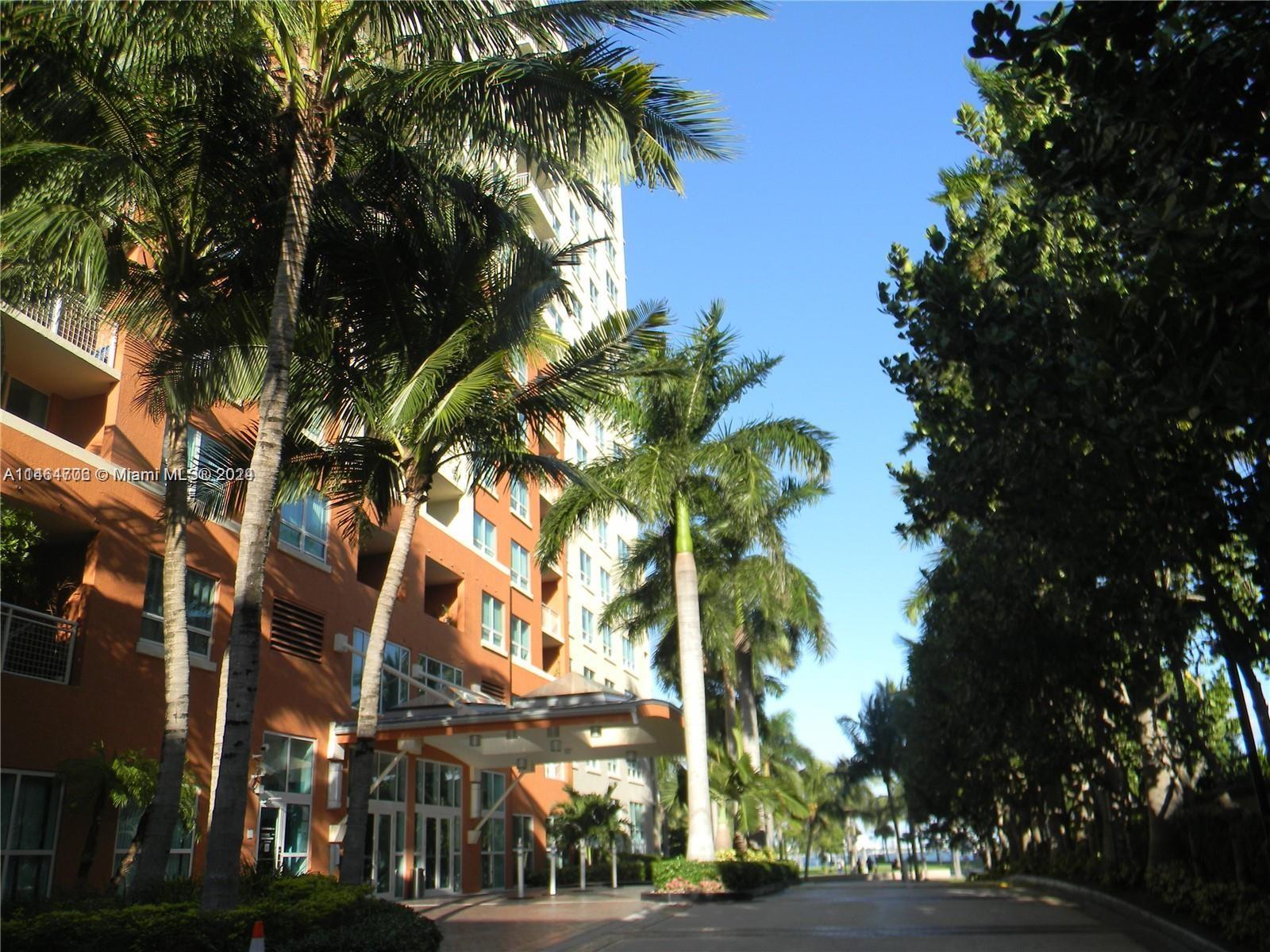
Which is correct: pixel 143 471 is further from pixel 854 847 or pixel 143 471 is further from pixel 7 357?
pixel 854 847

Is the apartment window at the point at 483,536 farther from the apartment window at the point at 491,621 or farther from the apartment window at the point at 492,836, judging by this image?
the apartment window at the point at 492,836

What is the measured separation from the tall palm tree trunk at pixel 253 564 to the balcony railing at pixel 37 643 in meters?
6.11

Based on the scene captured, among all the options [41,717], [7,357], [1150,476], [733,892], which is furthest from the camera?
[733,892]

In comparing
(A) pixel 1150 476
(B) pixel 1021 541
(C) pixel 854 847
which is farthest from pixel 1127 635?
(C) pixel 854 847

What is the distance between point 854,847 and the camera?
355ft

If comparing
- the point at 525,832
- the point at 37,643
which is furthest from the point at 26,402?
the point at 525,832

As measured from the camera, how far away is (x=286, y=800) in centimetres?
2108

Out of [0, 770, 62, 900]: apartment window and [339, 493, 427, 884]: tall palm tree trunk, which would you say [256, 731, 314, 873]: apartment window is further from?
[339, 493, 427, 884]: tall palm tree trunk

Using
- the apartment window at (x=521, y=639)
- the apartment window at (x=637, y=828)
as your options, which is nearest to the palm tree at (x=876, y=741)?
Result: the apartment window at (x=637, y=828)

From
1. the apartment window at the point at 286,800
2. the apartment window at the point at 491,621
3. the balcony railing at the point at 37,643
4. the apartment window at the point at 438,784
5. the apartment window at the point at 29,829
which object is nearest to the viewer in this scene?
Result: the apartment window at the point at 29,829

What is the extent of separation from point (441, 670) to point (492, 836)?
6.66 meters

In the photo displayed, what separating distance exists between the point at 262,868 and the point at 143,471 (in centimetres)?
746

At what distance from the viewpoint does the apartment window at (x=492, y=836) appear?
107 ft

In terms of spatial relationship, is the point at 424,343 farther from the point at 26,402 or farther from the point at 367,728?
the point at 26,402
